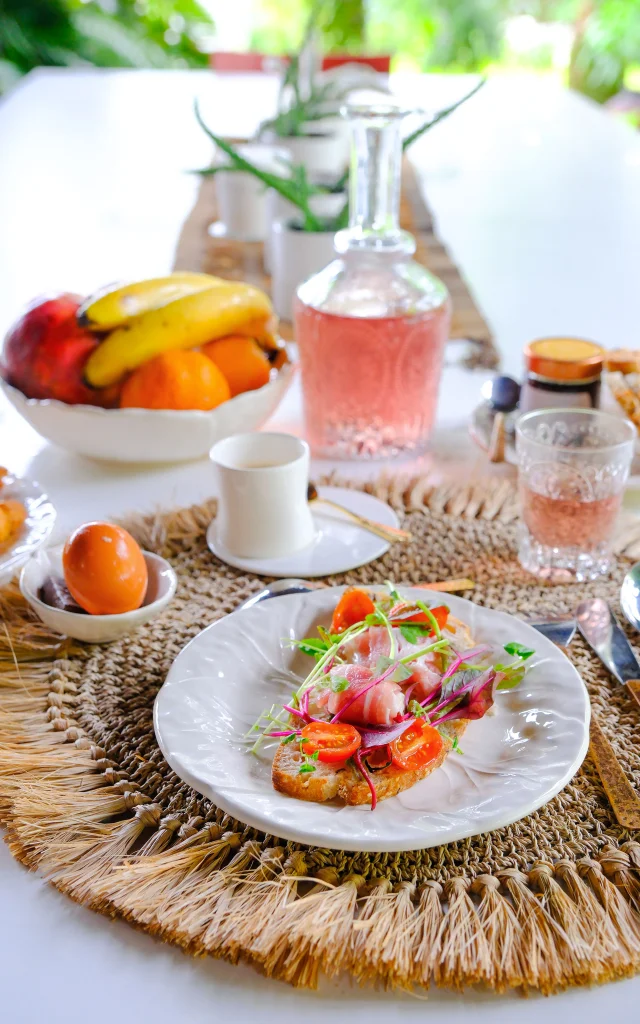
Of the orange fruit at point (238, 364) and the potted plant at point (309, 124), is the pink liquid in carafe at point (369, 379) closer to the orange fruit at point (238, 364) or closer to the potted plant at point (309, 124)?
the orange fruit at point (238, 364)

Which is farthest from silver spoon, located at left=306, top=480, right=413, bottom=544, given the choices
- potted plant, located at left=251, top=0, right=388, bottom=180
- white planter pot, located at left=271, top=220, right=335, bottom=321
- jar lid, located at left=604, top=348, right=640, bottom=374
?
potted plant, located at left=251, top=0, right=388, bottom=180

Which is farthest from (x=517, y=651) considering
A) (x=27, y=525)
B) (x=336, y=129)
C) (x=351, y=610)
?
(x=336, y=129)

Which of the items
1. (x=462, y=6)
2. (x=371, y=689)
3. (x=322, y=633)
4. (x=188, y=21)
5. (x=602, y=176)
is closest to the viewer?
(x=371, y=689)

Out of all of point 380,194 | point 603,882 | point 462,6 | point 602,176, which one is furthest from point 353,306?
point 462,6

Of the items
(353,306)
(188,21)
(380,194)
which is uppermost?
(380,194)

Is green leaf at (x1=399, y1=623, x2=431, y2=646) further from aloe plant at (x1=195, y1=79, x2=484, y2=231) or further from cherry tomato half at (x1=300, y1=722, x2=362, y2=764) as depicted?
aloe plant at (x1=195, y1=79, x2=484, y2=231)

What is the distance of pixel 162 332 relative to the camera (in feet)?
3.82

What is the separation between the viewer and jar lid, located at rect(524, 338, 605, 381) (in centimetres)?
117

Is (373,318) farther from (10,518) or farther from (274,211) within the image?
(274,211)

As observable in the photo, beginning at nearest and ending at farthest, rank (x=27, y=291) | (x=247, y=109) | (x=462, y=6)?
(x=27, y=291)
(x=247, y=109)
(x=462, y=6)

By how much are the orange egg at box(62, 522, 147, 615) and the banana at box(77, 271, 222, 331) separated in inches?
14.4

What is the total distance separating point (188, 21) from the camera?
19.4 ft

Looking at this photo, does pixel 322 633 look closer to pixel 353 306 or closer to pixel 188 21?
pixel 353 306

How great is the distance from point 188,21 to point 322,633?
5925 millimetres
